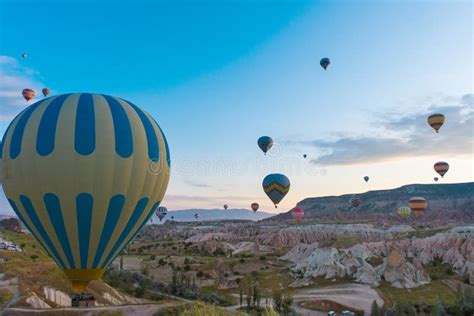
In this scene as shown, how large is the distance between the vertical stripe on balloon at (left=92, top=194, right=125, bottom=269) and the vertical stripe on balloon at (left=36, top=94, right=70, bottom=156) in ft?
10.4

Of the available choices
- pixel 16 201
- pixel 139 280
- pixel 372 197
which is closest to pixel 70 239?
pixel 16 201

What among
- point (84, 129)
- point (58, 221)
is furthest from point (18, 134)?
point (58, 221)

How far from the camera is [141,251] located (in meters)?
82.9

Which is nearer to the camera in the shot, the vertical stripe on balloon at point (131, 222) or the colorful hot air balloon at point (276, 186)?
the vertical stripe on balloon at point (131, 222)

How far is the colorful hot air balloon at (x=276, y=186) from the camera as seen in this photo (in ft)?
161

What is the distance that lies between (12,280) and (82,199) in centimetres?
1782

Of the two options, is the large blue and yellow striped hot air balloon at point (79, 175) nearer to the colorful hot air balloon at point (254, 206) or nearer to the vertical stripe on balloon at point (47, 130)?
the vertical stripe on balloon at point (47, 130)

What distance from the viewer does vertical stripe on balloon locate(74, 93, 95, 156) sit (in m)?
16.2

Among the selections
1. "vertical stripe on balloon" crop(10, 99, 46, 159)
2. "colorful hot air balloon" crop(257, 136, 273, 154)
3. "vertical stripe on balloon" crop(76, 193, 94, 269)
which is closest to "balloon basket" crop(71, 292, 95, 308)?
"vertical stripe on balloon" crop(76, 193, 94, 269)

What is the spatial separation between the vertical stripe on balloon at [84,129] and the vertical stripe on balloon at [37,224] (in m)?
3.04

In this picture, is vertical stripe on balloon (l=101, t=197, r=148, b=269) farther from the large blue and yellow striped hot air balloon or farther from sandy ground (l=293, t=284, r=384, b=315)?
sandy ground (l=293, t=284, r=384, b=315)

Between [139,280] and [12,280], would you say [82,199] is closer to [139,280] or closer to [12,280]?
[12,280]

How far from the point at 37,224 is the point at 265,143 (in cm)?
3880

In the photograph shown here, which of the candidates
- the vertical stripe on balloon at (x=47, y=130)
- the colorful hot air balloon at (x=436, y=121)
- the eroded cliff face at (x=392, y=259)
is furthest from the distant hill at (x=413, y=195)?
the vertical stripe on balloon at (x=47, y=130)
